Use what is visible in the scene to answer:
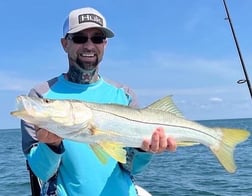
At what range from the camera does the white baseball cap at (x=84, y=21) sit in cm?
382

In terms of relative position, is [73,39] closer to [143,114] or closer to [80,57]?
[80,57]

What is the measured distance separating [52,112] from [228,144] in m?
1.54

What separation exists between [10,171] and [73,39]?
22.3 metres

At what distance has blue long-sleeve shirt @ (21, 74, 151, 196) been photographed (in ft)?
11.6

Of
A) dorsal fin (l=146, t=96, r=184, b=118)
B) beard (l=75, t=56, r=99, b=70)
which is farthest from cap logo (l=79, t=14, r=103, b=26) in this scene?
dorsal fin (l=146, t=96, r=184, b=118)

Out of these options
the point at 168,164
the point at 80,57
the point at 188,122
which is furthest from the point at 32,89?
the point at 168,164

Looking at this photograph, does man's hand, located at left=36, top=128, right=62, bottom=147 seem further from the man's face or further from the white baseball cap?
the white baseball cap

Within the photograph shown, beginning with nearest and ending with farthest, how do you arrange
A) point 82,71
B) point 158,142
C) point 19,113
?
point 19,113
point 158,142
point 82,71

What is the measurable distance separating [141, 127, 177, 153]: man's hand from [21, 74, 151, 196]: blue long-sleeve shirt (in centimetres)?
26

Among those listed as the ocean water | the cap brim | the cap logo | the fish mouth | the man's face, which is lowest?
the ocean water

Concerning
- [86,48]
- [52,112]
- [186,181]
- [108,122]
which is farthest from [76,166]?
[186,181]

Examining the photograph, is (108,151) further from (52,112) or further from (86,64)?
(86,64)

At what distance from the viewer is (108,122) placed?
340 cm

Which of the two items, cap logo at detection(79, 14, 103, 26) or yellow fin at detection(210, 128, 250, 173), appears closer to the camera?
cap logo at detection(79, 14, 103, 26)
